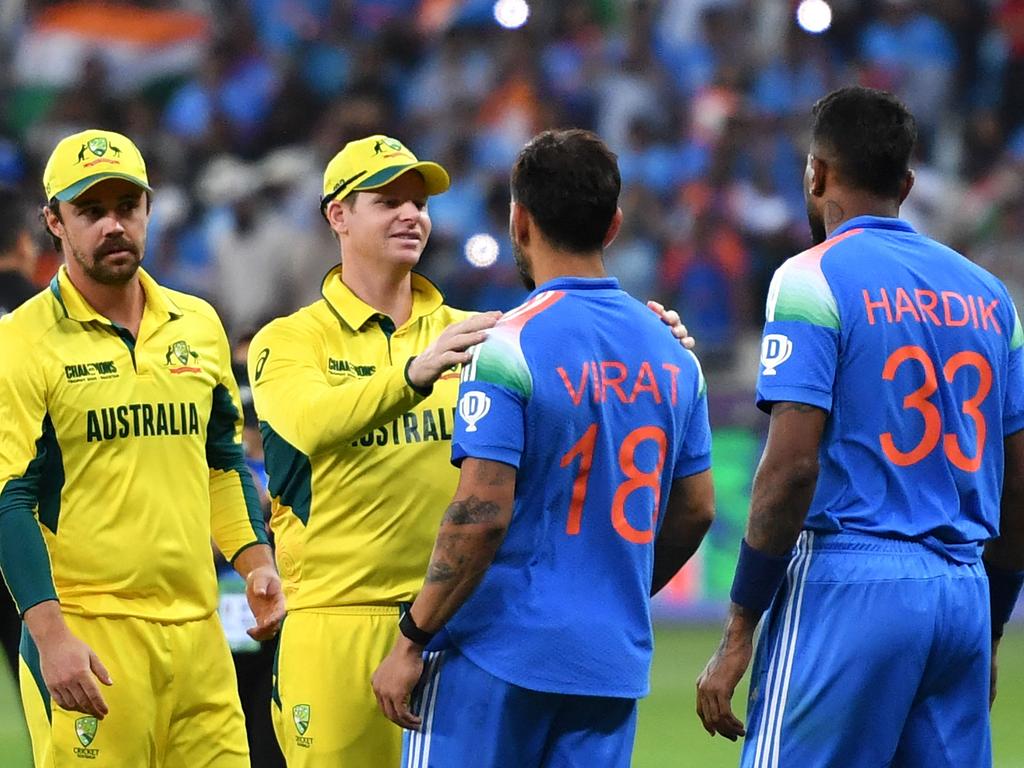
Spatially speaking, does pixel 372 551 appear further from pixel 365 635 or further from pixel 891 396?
pixel 891 396

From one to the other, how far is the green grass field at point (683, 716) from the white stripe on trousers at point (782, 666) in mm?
4295

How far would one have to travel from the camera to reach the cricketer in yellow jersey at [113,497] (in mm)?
4559

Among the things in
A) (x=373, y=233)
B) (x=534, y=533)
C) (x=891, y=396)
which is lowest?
(x=534, y=533)

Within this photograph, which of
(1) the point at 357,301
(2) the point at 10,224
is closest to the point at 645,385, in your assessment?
(1) the point at 357,301

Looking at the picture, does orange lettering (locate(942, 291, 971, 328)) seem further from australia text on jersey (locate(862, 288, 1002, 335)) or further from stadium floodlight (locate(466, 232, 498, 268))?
stadium floodlight (locate(466, 232, 498, 268))

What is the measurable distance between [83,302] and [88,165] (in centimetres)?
38

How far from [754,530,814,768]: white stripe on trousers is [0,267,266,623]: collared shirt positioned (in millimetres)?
1628

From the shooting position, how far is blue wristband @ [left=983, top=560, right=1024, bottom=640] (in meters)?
4.48

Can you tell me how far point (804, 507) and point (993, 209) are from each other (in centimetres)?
1107

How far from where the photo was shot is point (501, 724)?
12.5 feet

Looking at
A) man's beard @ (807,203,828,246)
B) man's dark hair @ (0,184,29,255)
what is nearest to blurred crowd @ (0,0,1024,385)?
man's dark hair @ (0,184,29,255)

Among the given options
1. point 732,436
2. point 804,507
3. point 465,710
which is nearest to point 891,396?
point 804,507

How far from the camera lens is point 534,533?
3842 millimetres

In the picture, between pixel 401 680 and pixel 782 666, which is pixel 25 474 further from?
pixel 782 666
